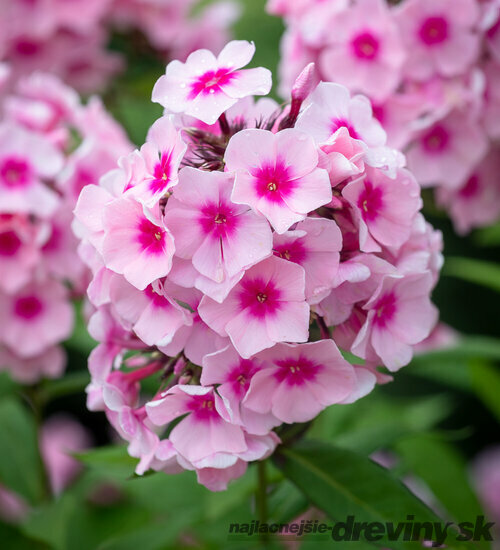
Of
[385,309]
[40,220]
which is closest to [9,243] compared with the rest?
[40,220]

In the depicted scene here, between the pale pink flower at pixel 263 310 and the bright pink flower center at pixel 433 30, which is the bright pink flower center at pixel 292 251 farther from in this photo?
the bright pink flower center at pixel 433 30

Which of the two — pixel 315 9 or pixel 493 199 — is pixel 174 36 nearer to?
pixel 315 9

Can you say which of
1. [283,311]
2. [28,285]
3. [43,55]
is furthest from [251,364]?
[43,55]

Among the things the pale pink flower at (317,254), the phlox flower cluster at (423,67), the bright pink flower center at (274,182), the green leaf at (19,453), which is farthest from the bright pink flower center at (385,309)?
the green leaf at (19,453)

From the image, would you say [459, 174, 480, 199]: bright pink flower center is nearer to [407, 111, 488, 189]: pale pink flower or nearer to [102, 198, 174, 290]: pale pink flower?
[407, 111, 488, 189]: pale pink flower

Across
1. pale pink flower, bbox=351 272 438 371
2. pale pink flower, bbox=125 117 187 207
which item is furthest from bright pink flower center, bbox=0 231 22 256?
pale pink flower, bbox=351 272 438 371

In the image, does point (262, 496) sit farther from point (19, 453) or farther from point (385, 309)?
point (19, 453)
